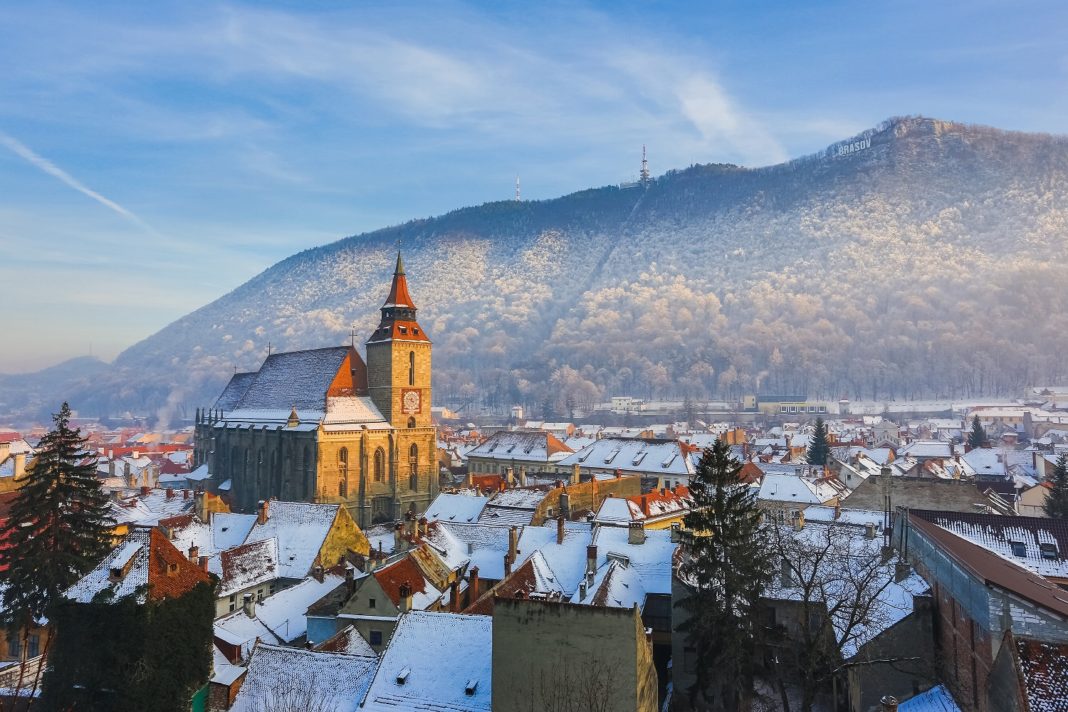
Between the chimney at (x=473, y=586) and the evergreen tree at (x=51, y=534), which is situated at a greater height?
the evergreen tree at (x=51, y=534)

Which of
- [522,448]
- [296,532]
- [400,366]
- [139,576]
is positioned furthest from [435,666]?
[522,448]

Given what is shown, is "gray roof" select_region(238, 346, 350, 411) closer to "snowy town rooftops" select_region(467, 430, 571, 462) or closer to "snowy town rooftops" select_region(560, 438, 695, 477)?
"snowy town rooftops" select_region(467, 430, 571, 462)

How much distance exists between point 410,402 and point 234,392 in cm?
2809

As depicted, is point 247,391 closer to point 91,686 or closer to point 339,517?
point 339,517

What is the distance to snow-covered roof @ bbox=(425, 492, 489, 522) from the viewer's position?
56125mm

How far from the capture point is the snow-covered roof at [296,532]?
143 ft

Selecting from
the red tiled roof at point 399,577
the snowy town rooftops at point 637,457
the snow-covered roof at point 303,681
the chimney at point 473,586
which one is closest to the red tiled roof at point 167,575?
the snow-covered roof at point 303,681

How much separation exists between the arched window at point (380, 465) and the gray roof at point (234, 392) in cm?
2410

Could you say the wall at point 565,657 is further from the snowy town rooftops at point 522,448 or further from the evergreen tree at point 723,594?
the snowy town rooftops at point 522,448

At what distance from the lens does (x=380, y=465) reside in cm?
7775

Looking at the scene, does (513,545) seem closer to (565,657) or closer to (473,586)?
(473,586)

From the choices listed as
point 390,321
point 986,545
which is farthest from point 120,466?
point 986,545

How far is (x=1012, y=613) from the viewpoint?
21203mm

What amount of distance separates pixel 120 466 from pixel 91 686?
9759cm
